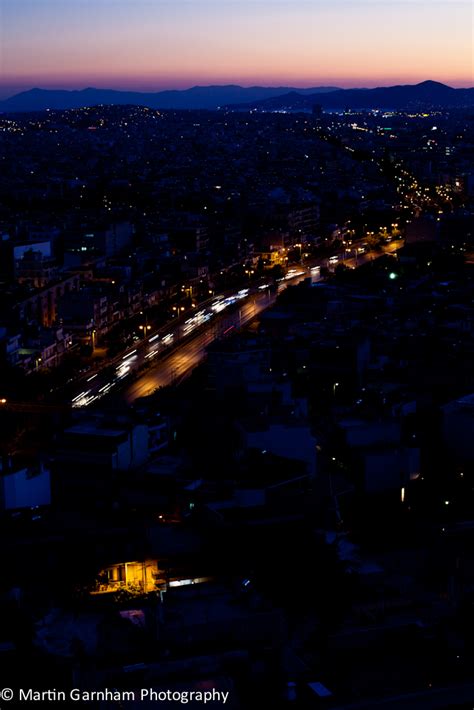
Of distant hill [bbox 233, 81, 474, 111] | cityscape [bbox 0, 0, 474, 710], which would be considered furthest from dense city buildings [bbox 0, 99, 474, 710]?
distant hill [bbox 233, 81, 474, 111]

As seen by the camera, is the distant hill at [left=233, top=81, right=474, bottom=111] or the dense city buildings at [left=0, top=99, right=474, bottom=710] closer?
the dense city buildings at [left=0, top=99, right=474, bottom=710]

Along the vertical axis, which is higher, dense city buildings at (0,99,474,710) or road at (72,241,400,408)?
dense city buildings at (0,99,474,710)

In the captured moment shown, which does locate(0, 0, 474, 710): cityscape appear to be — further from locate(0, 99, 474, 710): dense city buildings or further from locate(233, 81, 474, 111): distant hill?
locate(233, 81, 474, 111): distant hill

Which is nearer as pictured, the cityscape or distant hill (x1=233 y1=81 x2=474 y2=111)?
the cityscape

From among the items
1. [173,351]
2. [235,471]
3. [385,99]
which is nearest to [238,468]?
[235,471]

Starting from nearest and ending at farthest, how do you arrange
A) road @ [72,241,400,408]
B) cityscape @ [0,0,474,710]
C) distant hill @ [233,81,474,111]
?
cityscape @ [0,0,474,710] → road @ [72,241,400,408] → distant hill @ [233,81,474,111]

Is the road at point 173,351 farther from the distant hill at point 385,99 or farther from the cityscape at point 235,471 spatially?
the distant hill at point 385,99

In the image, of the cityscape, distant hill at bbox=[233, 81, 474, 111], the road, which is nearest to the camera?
the cityscape

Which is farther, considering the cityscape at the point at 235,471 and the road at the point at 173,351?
the road at the point at 173,351

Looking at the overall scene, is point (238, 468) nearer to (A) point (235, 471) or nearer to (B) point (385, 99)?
(A) point (235, 471)

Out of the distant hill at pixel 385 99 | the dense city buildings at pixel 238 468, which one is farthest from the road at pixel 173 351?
the distant hill at pixel 385 99
